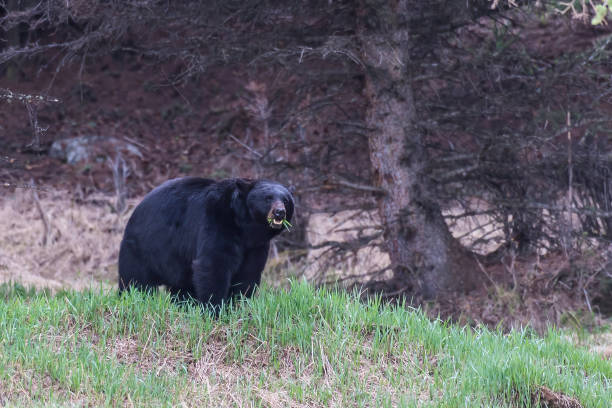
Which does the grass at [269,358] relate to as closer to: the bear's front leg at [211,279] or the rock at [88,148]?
the bear's front leg at [211,279]

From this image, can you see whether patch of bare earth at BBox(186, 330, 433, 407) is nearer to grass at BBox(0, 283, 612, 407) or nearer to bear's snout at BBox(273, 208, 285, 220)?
grass at BBox(0, 283, 612, 407)

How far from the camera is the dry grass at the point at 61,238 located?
10955mm

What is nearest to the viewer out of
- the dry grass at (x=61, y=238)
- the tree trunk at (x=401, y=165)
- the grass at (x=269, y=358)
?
the grass at (x=269, y=358)

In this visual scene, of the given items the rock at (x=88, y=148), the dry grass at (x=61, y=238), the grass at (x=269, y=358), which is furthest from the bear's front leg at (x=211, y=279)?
the rock at (x=88, y=148)

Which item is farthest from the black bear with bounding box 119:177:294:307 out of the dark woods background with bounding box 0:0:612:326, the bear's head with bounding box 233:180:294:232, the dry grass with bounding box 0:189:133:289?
the dry grass with bounding box 0:189:133:289

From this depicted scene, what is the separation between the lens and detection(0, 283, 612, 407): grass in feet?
15.0

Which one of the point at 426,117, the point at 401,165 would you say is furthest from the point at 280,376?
the point at 426,117

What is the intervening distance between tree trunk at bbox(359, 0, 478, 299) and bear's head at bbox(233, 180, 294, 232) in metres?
2.50

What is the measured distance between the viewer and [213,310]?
5398 mm

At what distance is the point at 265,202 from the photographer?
533 cm

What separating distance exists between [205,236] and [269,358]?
108cm

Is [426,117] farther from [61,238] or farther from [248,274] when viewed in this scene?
[61,238]

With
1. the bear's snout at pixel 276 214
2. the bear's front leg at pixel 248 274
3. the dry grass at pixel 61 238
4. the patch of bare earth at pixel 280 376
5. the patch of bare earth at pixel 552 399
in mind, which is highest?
the bear's snout at pixel 276 214

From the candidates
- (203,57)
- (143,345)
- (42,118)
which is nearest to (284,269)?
(203,57)
